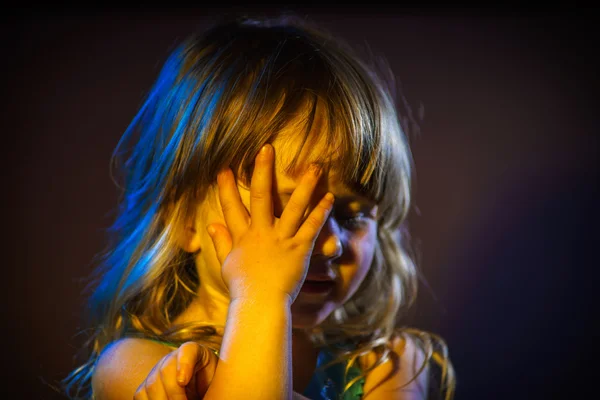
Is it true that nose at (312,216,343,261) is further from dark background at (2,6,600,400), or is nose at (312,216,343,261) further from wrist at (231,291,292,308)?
→ dark background at (2,6,600,400)

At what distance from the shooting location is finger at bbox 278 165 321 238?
73 cm

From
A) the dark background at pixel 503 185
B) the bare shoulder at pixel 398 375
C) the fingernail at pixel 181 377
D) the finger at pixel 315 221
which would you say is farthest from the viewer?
the dark background at pixel 503 185

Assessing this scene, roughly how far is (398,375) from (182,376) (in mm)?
469

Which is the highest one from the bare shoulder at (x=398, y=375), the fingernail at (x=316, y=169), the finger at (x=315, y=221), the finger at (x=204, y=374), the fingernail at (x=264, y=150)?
the fingernail at (x=264, y=150)

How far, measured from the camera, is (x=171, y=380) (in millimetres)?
622

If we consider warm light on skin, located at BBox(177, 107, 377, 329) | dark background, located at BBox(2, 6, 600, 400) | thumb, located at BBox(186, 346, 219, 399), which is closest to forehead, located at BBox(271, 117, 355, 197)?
warm light on skin, located at BBox(177, 107, 377, 329)

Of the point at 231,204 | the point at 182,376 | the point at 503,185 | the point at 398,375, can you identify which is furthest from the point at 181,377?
the point at 503,185

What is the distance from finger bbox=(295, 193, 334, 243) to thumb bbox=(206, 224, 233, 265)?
9 centimetres

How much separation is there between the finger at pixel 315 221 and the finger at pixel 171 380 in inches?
8.0

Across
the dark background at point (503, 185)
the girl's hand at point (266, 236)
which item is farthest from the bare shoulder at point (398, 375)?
the girl's hand at point (266, 236)

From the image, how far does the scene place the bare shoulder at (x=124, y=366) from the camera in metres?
0.77

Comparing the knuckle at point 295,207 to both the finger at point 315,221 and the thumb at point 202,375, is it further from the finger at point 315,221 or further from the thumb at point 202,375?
the thumb at point 202,375

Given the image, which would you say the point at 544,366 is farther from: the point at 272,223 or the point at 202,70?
the point at 202,70

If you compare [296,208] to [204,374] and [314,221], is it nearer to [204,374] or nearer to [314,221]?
[314,221]
